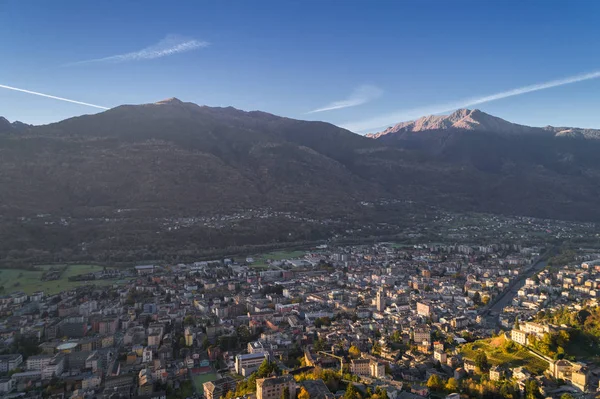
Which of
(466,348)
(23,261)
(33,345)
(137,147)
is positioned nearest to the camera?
(466,348)

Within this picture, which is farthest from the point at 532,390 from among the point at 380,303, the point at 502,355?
the point at 380,303

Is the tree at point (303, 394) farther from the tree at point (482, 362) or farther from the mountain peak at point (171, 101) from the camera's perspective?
the mountain peak at point (171, 101)

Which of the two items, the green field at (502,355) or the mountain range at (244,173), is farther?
the mountain range at (244,173)

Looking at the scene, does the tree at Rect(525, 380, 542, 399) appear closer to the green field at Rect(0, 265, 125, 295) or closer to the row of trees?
the row of trees

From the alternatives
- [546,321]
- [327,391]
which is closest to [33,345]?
[327,391]

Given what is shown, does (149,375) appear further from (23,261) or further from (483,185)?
(483,185)

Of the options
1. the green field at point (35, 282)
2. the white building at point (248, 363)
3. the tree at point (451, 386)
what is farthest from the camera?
the green field at point (35, 282)

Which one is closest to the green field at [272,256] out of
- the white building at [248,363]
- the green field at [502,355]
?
the white building at [248,363]

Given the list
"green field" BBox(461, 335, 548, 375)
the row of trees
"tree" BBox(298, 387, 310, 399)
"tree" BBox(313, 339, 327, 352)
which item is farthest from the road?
"tree" BBox(298, 387, 310, 399)
